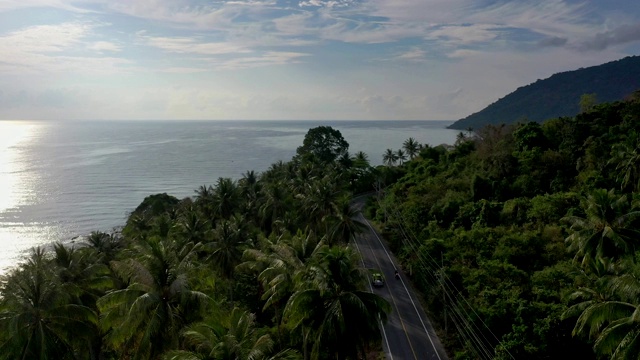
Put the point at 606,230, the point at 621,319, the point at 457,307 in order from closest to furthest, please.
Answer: the point at 621,319, the point at 606,230, the point at 457,307

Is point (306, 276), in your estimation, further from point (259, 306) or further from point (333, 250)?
point (259, 306)

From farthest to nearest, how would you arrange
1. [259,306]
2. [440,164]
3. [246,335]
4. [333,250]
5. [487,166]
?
[440,164], [487,166], [259,306], [333,250], [246,335]

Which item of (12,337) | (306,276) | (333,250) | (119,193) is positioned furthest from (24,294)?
(119,193)

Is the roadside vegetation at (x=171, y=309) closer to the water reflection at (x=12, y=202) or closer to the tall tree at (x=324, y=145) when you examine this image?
the water reflection at (x=12, y=202)

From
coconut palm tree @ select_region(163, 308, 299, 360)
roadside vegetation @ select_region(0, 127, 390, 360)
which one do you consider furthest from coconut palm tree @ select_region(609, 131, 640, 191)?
coconut palm tree @ select_region(163, 308, 299, 360)

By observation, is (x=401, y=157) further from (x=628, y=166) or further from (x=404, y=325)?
(x=404, y=325)

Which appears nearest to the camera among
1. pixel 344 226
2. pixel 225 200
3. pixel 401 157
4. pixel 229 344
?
pixel 229 344

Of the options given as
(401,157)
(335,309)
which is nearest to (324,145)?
(401,157)

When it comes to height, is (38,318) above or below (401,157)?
below
